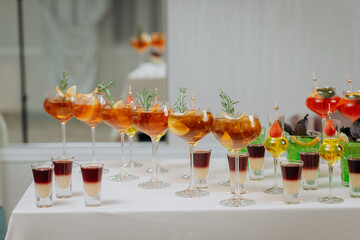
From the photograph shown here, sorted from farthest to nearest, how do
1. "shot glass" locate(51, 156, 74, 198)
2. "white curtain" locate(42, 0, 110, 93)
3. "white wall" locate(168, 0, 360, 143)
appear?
1. "white curtain" locate(42, 0, 110, 93)
2. "white wall" locate(168, 0, 360, 143)
3. "shot glass" locate(51, 156, 74, 198)

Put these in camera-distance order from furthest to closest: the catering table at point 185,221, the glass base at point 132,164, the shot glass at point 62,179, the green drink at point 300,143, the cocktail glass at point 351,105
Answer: the glass base at point 132,164, the cocktail glass at point 351,105, the green drink at point 300,143, the shot glass at point 62,179, the catering table at point 185,221

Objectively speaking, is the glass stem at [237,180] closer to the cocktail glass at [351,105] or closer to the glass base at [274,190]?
the glass base at [274,190]

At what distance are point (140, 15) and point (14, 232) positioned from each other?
463cm

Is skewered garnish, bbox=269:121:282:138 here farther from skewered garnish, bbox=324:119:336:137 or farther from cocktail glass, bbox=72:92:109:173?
cocktail glass, bbox=72:92:109:173

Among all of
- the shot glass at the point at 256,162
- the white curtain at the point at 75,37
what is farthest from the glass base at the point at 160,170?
the white curtain at the point at 75,37

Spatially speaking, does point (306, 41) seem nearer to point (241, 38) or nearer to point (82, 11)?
point (241, 38)

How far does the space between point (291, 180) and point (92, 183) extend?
0.51m

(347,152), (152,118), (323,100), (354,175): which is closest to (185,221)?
(152,118)

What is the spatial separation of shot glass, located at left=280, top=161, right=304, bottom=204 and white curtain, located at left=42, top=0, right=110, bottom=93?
4487 millimetres

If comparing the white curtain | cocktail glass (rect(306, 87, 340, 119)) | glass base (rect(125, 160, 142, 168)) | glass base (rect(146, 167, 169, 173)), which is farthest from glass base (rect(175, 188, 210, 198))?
the white curtain

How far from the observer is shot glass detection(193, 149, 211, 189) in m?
1.62

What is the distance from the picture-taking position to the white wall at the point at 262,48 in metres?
3.28

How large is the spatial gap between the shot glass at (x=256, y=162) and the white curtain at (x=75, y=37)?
4.19 meters

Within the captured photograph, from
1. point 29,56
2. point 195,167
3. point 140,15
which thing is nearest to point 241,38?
point 195,167
